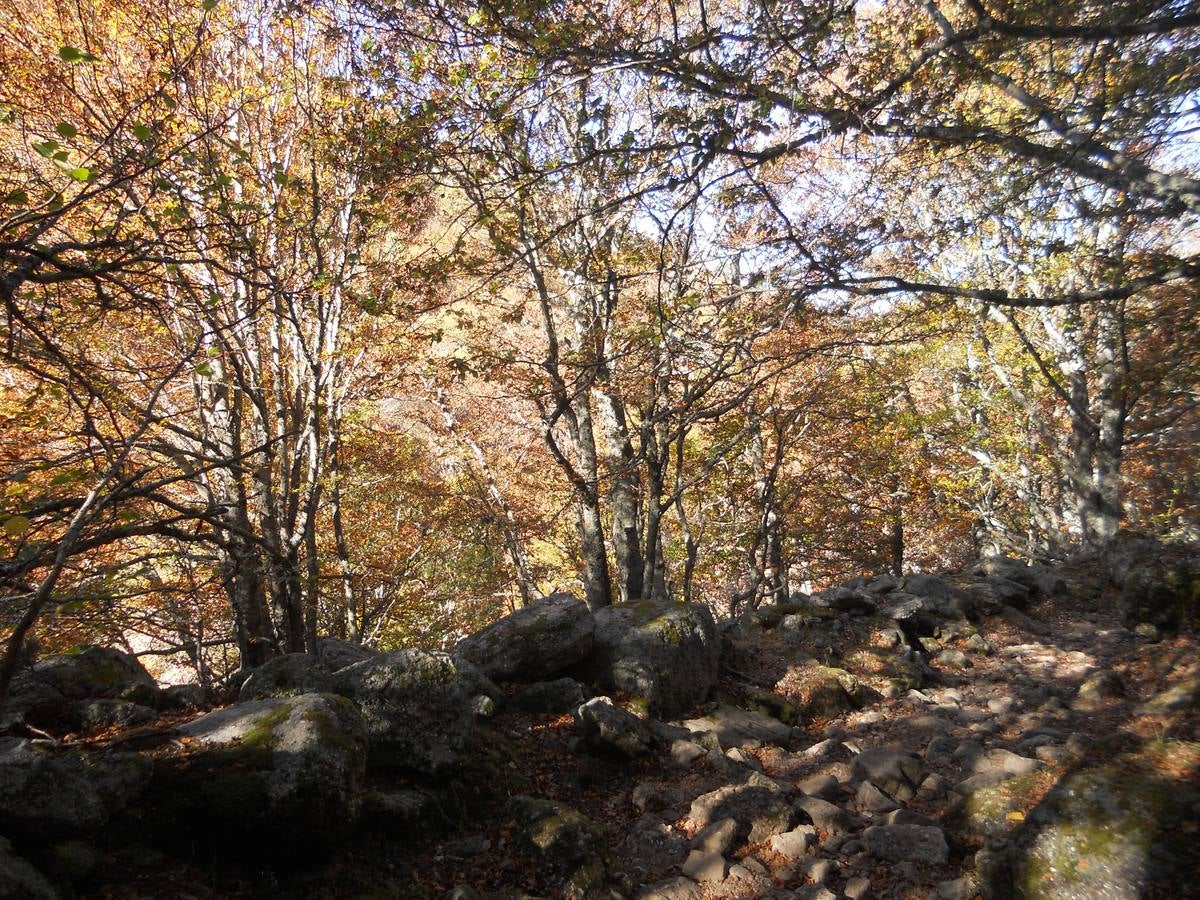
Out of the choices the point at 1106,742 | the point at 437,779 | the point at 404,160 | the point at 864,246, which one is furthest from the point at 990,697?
the point at 404,160

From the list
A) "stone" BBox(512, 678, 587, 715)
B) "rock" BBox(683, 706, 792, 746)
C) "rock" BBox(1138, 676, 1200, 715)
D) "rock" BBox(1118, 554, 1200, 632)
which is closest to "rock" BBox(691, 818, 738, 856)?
"rock" BBox(683, 706, 792, 746)

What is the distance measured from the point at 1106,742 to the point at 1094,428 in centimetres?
1125

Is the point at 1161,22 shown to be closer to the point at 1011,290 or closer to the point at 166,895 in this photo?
the point at 166,895

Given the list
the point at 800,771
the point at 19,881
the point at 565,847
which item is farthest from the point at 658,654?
the point at 19,881

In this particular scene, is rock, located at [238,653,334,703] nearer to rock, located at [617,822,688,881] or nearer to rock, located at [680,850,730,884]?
rock, located at [617,822,688,881]

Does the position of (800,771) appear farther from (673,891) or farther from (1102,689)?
(1102,689)

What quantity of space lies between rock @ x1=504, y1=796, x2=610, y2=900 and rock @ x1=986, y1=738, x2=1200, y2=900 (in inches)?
99.7

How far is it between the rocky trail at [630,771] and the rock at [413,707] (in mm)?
20

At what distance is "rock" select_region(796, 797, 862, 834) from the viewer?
17.2 feet

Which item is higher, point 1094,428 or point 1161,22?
point 1161,22

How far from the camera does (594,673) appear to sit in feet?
27.0

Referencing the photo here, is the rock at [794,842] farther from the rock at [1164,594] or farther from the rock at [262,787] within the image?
the rock at [1164,594]

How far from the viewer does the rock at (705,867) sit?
4762 mm

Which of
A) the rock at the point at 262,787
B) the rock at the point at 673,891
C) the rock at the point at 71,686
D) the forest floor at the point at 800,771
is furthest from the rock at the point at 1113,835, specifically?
the rock at the point at 71,686
